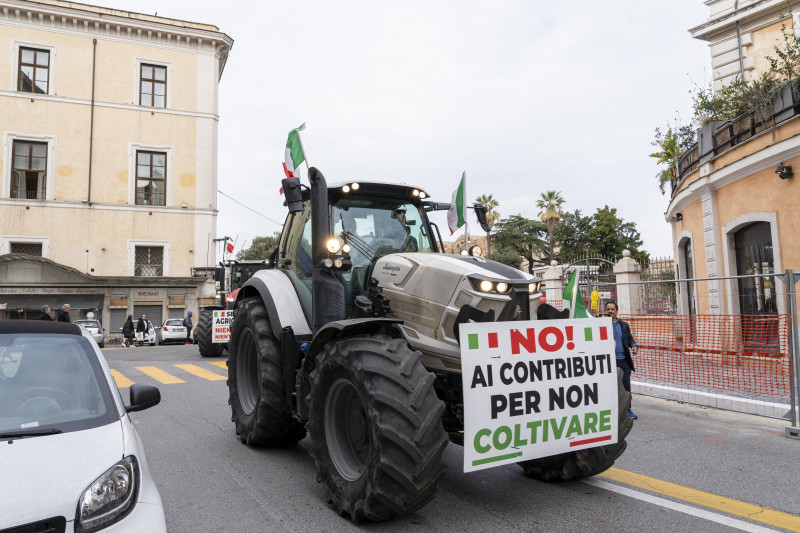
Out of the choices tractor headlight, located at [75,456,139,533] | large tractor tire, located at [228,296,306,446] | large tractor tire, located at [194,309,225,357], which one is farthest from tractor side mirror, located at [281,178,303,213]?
large tractor tire, located at [194,309,225,357]

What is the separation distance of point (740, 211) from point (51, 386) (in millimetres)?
13979

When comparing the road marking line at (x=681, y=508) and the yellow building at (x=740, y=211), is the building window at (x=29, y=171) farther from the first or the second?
the road marking line at (x=681, y=508)

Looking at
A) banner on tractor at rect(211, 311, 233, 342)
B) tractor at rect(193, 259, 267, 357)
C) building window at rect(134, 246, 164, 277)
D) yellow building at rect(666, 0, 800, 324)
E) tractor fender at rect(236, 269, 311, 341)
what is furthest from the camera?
building window at rect(134, 246, 164, 277)

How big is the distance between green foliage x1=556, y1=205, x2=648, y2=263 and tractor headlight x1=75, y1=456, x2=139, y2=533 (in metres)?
59.3

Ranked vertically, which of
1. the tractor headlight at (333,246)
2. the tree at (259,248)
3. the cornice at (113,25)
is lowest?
the tractor headlight at (333,246)

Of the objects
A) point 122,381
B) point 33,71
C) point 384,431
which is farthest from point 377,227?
point 33,71

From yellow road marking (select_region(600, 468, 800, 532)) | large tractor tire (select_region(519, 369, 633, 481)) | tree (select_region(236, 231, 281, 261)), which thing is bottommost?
yellow road marking (select_region(600, 468, 800, 532))

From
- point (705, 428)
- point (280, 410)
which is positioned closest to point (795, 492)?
point (705, 428)

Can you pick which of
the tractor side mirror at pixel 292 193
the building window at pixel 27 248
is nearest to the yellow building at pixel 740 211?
the tractor side mirror at pixel 292 193

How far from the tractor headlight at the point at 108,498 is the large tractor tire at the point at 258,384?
2.52m

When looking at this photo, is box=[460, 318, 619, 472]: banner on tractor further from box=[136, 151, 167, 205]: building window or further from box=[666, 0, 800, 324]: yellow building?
box=[136, 151, 167, 205]: building window

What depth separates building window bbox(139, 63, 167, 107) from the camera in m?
31.9

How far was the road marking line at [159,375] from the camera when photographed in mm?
11148

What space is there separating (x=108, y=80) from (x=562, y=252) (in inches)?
1847
